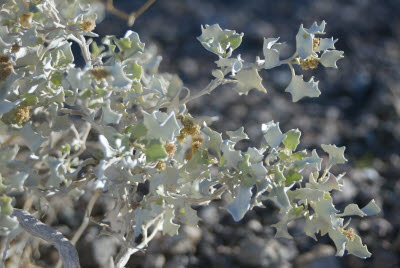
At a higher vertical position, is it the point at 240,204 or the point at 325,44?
the point at 325,44

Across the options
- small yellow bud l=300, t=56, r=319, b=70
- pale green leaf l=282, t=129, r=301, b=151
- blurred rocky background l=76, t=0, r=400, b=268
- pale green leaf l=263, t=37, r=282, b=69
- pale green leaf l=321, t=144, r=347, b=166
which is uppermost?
pale green leaf l=263, t=37, r=282, b=69

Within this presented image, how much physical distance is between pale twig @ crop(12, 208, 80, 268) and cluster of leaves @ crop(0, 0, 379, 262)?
0.23 ft

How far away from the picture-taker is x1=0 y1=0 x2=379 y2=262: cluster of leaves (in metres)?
0.92

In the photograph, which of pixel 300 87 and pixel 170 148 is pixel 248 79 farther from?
pixel 170 148

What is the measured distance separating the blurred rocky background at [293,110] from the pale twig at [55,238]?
1.32 ft

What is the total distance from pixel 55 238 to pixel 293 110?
5.92 ft

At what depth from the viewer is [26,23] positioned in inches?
41.0

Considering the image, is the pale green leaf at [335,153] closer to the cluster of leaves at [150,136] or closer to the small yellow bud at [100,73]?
the cluster of leaves at [150,136]

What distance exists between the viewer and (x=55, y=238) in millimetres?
1133

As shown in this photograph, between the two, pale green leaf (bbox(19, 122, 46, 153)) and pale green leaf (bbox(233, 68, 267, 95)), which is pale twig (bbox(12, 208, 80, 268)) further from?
pale green leaf (bbox(233, 68, 267, 95))

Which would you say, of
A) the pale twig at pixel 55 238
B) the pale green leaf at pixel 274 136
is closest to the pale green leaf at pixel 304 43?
the pale green leaf at pixel 274 136

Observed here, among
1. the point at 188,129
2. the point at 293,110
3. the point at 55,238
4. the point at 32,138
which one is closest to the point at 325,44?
the point at 188,129

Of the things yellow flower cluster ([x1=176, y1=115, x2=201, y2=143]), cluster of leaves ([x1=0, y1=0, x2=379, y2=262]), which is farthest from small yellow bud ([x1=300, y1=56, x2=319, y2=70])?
yellow flower cluster ([x1=176, y1=115, x2=201, y2=143])

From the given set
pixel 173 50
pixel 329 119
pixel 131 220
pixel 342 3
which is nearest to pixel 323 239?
pixel 329 119
